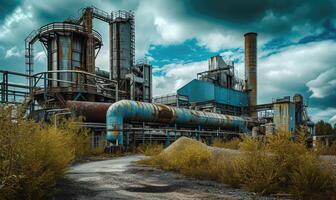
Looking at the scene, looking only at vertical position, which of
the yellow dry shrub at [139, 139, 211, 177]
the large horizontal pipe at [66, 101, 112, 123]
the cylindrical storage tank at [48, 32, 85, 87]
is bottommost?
the yellow dry shrub at [139, 139, 211, 177]

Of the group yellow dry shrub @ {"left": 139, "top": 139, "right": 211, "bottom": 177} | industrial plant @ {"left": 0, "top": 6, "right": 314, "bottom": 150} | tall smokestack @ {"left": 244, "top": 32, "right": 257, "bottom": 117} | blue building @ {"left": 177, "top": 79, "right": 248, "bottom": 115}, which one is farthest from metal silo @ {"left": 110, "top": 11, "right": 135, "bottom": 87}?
yellow dry shrub @ {"left": 139, "top": 139, "right": 211, "bottom": 177}

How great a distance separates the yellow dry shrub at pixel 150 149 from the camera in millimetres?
17720

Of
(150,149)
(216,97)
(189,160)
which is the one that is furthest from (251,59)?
(189,160)

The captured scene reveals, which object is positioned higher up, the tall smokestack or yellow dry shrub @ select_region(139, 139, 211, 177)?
the tall smokestack

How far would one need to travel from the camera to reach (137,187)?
9.41 metres

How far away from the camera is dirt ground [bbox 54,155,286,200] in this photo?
324 inches

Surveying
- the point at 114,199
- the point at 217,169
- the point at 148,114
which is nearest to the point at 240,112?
the point at 148,114

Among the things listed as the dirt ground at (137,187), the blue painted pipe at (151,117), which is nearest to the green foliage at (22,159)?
the dirt ground at (137,187)

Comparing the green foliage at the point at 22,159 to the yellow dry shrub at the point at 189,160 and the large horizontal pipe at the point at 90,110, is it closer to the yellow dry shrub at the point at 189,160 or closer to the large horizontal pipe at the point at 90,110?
the yellow dry shrub at the point at 189,160

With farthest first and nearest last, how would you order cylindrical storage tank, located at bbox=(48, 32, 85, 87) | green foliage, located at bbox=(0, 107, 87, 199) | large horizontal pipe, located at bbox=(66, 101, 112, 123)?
cylindrical storage tank, located at bbox=(48, 32, 85, 87), large horizontal pipe, located at bbox=(66, 101, 112, 123), green foliage, located at bbox=(0, 107, 87, 199)

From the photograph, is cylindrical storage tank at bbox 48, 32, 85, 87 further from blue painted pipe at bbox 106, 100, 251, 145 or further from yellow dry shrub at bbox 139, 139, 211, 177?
yellow dry shrub at bbox 139, 139, 211, 177

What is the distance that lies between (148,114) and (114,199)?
644 inches

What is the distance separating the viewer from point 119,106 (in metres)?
21.8

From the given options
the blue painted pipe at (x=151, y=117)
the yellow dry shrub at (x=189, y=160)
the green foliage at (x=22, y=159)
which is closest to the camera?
the green foliage at (x=22, y=159)
